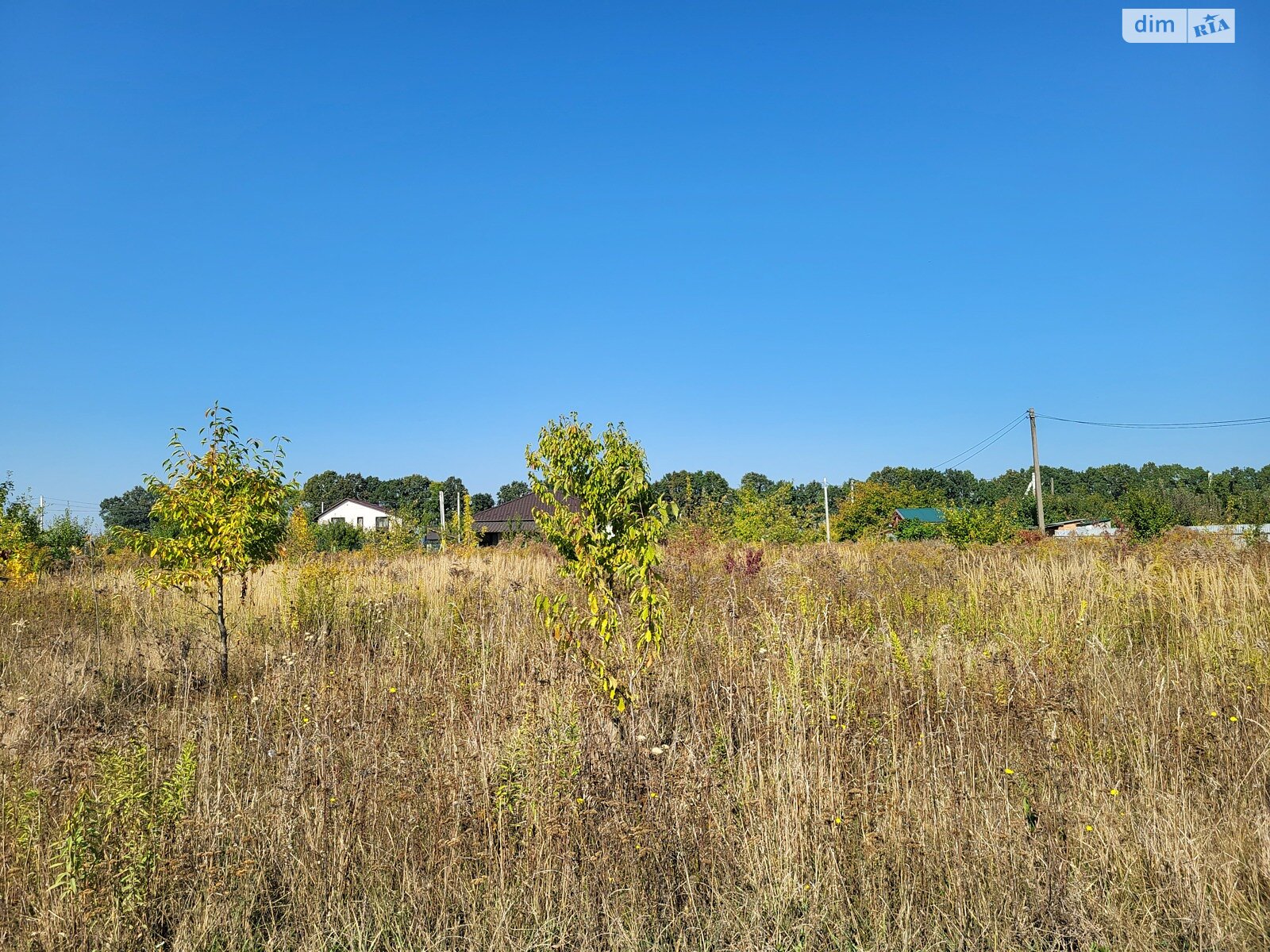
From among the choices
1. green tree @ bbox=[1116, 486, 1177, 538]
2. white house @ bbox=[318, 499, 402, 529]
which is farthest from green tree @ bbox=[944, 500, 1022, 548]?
white house @ bbox=[318, 499, 402, 529]

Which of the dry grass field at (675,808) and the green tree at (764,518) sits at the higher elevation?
the green tree at (764,518)

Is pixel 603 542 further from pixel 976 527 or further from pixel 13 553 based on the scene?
pixel 976 527

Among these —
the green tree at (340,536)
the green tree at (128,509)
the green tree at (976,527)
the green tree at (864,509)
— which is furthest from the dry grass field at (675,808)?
the green tree at (128,509)

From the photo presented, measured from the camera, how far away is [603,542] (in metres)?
4.42

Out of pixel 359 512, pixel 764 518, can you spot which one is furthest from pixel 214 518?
pixel 359 512

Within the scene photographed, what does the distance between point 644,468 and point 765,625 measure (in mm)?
1818

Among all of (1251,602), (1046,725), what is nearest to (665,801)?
(1046,725)

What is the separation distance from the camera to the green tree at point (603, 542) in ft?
13.9

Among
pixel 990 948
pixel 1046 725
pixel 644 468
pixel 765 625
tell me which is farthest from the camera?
pixel 765 625

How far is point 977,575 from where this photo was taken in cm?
946

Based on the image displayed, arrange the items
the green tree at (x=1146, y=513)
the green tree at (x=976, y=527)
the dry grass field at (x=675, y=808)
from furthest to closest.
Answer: the green tree at (x=1146, y=513) < the green tree at (x=976, y=527) < the dry grass field at (x=675, y=808)

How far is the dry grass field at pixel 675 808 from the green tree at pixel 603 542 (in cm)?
28

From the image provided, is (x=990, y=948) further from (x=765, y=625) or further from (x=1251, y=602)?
(x=1251, y=602)

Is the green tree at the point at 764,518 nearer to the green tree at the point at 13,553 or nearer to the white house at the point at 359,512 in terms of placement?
the green tree at the point at 13,553
